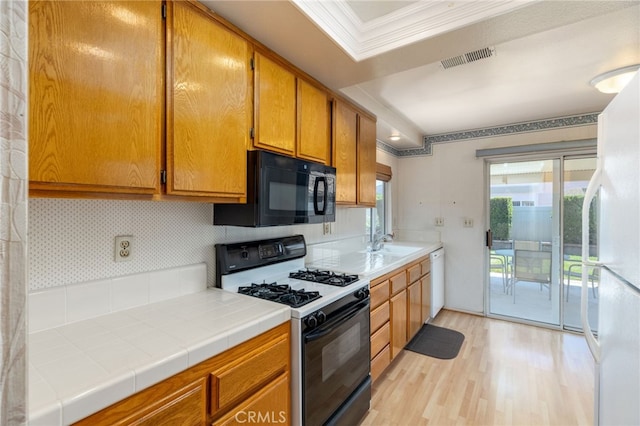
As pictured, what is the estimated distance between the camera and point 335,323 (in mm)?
1538

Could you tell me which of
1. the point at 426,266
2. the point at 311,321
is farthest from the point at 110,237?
the point at 426,266

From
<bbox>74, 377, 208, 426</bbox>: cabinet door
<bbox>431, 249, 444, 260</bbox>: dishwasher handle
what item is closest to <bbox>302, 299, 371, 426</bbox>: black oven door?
<bbox>74, 377, 208, 426</bbox>: cabinet door

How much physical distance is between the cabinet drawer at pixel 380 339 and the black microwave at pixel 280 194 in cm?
93

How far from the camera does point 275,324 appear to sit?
126cm

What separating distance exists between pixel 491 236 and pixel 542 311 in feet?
3.21

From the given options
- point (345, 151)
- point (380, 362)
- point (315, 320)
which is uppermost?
point (345, 151)

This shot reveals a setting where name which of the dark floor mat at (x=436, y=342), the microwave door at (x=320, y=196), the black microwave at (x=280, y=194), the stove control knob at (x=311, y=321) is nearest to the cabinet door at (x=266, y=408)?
the stove control knob at (x=311, y=321)

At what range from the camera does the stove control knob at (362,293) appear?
1782 mm

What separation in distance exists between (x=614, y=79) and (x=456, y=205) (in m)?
1.88

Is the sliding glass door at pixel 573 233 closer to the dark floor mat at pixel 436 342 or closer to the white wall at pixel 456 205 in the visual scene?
the white wall at pixel 456 205

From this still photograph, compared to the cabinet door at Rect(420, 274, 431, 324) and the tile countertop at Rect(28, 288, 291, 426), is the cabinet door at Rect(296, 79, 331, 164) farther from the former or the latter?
the cabinet door at Rect(420, 274, 431, 324)

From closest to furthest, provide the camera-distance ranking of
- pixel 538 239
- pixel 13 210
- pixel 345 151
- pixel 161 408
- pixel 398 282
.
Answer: pixel 13 210 < pixel 161 408 < pixel 345 151 < pixel 398 282 < pixel 538 239

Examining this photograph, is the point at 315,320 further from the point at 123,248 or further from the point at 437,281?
the point at 437,281

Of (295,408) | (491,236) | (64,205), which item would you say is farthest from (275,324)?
(491,236)
